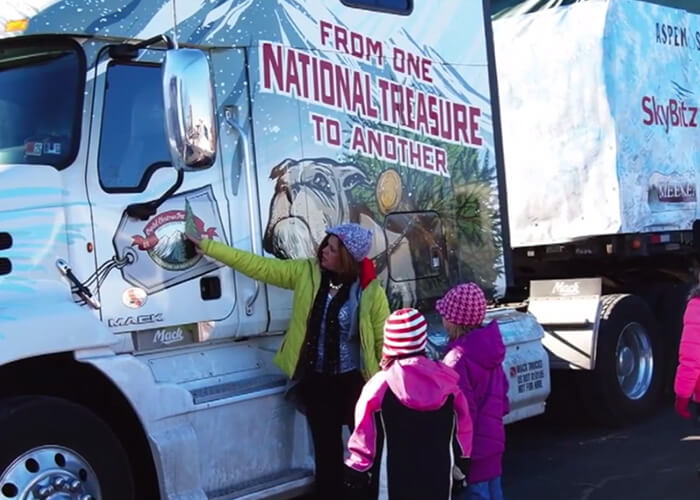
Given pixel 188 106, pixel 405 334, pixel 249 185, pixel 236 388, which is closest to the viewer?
pixel 405 334

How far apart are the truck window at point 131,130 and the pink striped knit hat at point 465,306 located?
1.55m

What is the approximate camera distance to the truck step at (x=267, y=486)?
507 cm

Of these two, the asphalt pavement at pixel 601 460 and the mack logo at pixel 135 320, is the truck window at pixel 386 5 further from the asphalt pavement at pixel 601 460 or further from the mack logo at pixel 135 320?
the asphalt pavement at pixel 601 460

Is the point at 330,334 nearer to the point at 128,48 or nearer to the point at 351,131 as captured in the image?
the point at 351,131

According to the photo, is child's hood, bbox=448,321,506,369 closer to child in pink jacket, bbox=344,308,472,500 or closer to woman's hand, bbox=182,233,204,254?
child in pink jacket, bbox=344,308,472,500

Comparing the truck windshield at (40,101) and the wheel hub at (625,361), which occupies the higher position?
the truck windshield at (40,101)

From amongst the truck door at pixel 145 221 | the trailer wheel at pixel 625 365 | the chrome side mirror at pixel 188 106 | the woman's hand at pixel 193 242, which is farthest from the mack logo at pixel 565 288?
the chrome side mirror at pixel 188 106

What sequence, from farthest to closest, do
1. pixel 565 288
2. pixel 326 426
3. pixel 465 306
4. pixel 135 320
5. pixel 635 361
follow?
pixel 635 361 → pixel 565 288 → pixel 326 426 → pixel 135 320 → pixel 465 306

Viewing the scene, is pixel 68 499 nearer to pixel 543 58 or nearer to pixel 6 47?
pixel 6 47

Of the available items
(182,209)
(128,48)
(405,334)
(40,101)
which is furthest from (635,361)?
(40,101)

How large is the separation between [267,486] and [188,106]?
1.99 m

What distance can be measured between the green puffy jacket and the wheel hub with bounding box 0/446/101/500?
47.6 inches

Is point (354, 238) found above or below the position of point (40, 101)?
below

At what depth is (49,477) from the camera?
4.39 metres
